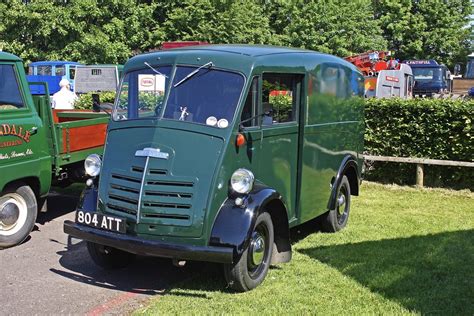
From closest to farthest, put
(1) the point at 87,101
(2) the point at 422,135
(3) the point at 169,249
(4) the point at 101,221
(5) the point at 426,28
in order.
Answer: (3) the point at 169,249
(4) the point at 101,221
(2) the point at 422,135
(1) the point at 87,101
(5) the point at 426,28

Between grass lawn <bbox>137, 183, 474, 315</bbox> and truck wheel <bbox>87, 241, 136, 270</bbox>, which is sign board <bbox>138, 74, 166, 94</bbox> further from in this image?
grass lawn <bbox>137, 183, 474, 315</bbox>

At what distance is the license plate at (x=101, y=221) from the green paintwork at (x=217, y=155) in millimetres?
89

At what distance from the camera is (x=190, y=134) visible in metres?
4.88

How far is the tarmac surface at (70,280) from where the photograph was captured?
181 inches

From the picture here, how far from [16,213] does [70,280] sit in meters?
1.57

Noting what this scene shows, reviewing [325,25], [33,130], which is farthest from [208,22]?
[33,130]

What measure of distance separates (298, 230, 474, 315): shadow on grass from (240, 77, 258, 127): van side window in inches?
70.7

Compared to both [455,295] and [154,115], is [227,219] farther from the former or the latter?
[455,295]

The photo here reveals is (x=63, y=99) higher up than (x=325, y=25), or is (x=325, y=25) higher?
(x=325, y=25)

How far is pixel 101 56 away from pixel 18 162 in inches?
816

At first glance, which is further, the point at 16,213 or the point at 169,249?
the point at 16,213

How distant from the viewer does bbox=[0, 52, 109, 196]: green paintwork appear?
241 inches

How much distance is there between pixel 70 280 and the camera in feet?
17.1

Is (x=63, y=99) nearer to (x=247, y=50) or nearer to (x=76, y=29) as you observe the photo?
(x=247, y=50)
